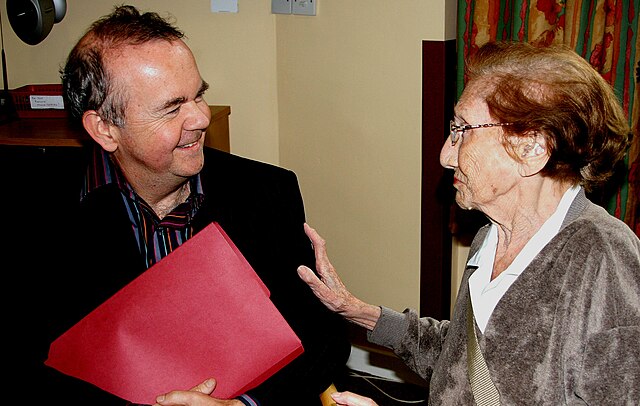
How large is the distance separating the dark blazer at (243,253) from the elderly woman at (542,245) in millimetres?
259

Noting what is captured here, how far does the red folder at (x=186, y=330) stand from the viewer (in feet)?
4.90

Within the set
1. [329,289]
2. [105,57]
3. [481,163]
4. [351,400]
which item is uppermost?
[105,57]

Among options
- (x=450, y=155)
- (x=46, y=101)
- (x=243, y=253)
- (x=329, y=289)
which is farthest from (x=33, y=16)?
(x=450, y=155)

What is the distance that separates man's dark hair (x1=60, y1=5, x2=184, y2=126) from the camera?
167 centimetres

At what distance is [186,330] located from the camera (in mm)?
1501

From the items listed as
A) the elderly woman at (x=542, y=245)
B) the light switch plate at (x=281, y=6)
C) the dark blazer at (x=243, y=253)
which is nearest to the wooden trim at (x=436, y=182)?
the light switch plate at (x=281, y=6)

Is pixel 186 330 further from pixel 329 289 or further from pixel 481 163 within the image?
pixel 481 163

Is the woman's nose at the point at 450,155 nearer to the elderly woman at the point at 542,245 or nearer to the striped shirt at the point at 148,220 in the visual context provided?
the elderly woman at the point at 542,245

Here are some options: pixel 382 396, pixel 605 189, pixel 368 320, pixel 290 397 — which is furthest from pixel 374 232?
pixel 290 397

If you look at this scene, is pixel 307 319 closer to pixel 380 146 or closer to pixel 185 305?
pixel 185 305

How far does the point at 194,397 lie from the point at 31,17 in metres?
2.00

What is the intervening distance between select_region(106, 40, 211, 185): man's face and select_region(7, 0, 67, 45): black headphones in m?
1.42

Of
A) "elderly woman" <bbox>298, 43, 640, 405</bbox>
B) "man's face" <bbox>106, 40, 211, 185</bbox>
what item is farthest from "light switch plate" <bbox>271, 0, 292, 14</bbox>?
"elderly woman" <bbox>298, 43, 640, 405</bbox>

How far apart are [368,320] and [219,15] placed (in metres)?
1.75
